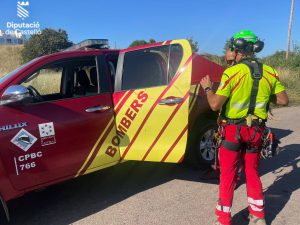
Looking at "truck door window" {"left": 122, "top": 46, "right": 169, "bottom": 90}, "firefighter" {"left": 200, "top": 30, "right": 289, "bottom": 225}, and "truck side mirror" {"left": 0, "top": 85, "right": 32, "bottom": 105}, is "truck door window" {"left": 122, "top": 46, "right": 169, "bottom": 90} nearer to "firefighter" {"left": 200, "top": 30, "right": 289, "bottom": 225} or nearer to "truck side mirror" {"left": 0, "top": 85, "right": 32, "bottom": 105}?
"firefighter" {"left": 200, "top": 30, "right": 289, "bottom": 225}

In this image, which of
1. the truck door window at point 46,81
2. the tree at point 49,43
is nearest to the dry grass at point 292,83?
the tree at point 49,43

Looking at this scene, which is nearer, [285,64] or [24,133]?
[24,133]

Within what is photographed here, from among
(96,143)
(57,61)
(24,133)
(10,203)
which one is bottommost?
(10,203)

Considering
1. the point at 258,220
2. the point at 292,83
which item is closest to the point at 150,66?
the point at 258,220

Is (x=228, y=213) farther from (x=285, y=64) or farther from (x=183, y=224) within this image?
(x=285, y=64)

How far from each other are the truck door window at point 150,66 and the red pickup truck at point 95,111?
0.5 inches

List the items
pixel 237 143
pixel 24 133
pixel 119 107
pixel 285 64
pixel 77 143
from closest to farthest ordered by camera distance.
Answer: pixel 237 143 → pixel 24 133 → pixel 77 143 → pixel 119 107 → pixel 285 64

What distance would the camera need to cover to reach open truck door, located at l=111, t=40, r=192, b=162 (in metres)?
4.52

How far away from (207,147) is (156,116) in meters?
1.31

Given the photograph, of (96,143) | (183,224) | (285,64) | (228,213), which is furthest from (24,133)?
(285,64)

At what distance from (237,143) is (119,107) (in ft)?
5.21

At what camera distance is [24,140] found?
3.83 metres

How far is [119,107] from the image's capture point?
4.56 metres

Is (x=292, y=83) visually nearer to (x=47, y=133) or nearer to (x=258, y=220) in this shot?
(x=258, y=220)
